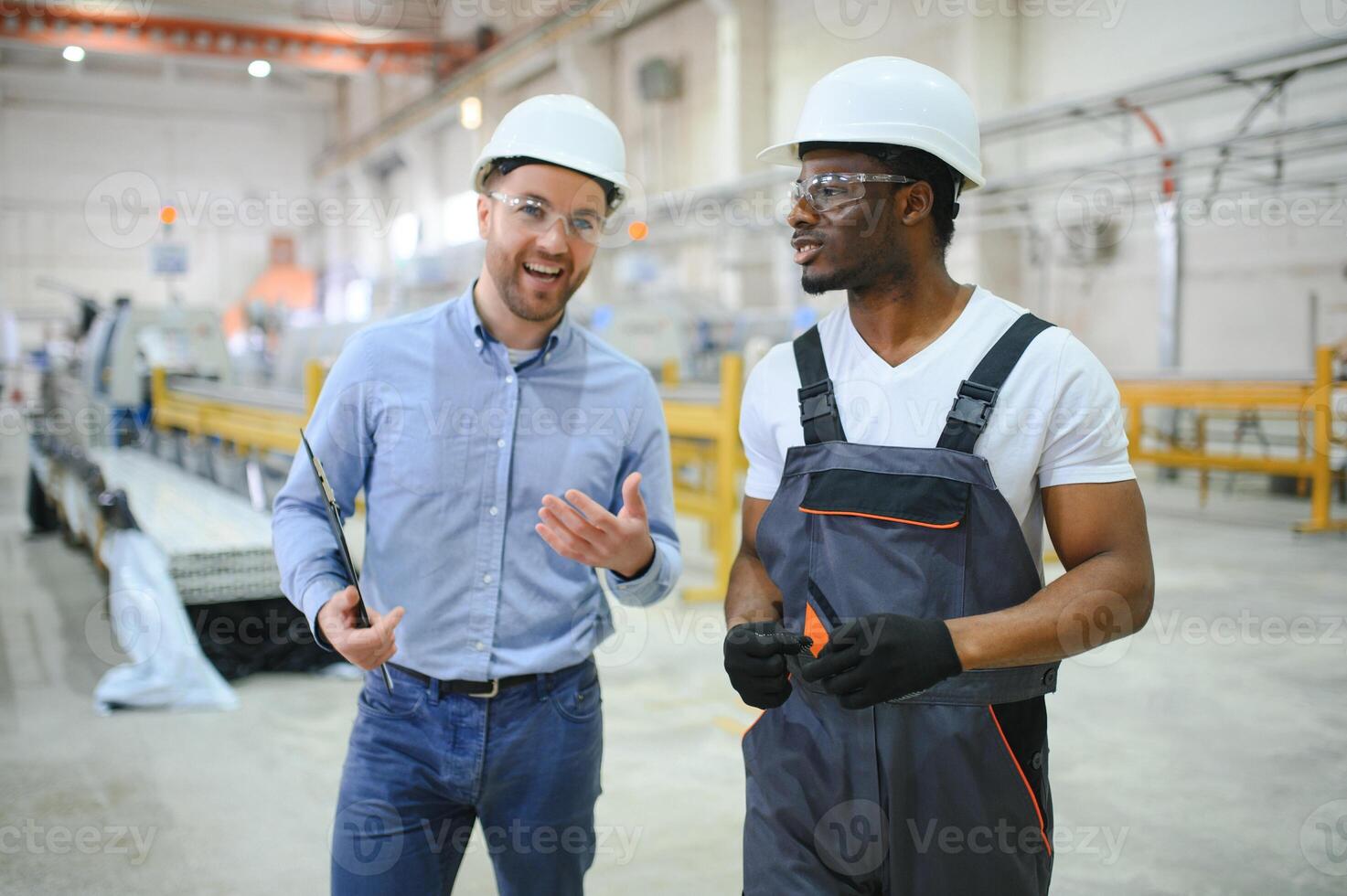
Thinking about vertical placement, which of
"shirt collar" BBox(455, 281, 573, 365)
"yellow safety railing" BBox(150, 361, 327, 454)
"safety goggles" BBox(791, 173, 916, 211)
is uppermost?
"safety goggles" BBox(791, 173, 916, 211)

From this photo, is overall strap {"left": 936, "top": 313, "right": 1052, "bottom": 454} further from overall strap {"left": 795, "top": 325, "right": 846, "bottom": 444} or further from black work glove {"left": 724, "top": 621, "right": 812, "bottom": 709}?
black work glove {"left": 724, "top": 621, "right": 812, "bottom": 709}

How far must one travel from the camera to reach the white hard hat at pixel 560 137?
5.76ft

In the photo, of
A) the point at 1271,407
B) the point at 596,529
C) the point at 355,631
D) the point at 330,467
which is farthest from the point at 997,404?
the point at 1271,407

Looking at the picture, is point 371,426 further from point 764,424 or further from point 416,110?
point 416,110

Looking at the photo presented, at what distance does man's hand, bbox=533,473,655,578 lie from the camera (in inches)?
59.6

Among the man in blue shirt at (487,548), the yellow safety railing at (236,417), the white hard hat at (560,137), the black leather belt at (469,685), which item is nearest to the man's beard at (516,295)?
the man in blue shirt at (487,548)

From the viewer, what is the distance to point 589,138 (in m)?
1.79

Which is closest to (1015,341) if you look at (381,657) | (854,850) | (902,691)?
(902,691)

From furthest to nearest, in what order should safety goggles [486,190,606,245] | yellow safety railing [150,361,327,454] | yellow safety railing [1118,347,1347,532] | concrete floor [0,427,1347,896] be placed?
1. yellow safety railing [1118,347,1347,532]
2. yellow safety railing [150,361,327,454]
3. concrete floor [0,427,1347,896]
4. safety goggles [486,190,606,245]

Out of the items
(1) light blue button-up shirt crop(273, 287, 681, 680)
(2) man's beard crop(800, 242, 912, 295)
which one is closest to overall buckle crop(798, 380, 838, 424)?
(2) man's beard crop(800, 242, 912, 295)

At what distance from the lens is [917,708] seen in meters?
1.32

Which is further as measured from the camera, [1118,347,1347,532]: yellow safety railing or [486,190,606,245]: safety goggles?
[1118,347,1347,532]: yellow safety railing

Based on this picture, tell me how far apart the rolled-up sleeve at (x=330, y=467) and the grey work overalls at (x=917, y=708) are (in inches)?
30.5

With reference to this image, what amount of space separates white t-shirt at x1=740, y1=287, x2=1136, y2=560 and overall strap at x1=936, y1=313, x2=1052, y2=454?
2 centimetres
